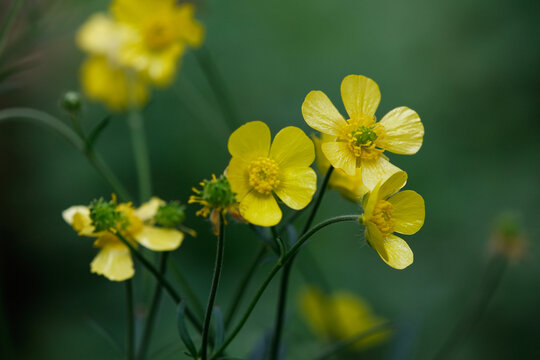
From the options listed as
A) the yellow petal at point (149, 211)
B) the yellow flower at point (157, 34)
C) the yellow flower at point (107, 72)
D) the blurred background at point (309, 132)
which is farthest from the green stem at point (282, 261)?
the yellow flower at point (107, 72)

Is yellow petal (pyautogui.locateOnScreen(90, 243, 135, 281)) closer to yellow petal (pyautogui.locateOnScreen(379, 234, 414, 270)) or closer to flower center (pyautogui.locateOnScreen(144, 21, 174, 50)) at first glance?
yellow petal (pyautogui.locateOnScreen(379, 234, 414, 270))

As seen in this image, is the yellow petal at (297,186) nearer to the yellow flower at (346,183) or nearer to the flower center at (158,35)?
the yellow flower at (346,183)

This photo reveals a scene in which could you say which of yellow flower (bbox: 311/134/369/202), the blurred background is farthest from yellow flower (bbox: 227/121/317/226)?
the blurred background

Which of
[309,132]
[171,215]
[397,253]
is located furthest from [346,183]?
[309,132]

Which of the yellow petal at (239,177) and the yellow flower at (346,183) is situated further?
the yellow flower at (346,183)

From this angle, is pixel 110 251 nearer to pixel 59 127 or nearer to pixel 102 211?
pixel 102 211

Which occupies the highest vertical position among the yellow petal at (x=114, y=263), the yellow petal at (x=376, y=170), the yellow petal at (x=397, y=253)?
the yellow petal at (x=114, y=263)
